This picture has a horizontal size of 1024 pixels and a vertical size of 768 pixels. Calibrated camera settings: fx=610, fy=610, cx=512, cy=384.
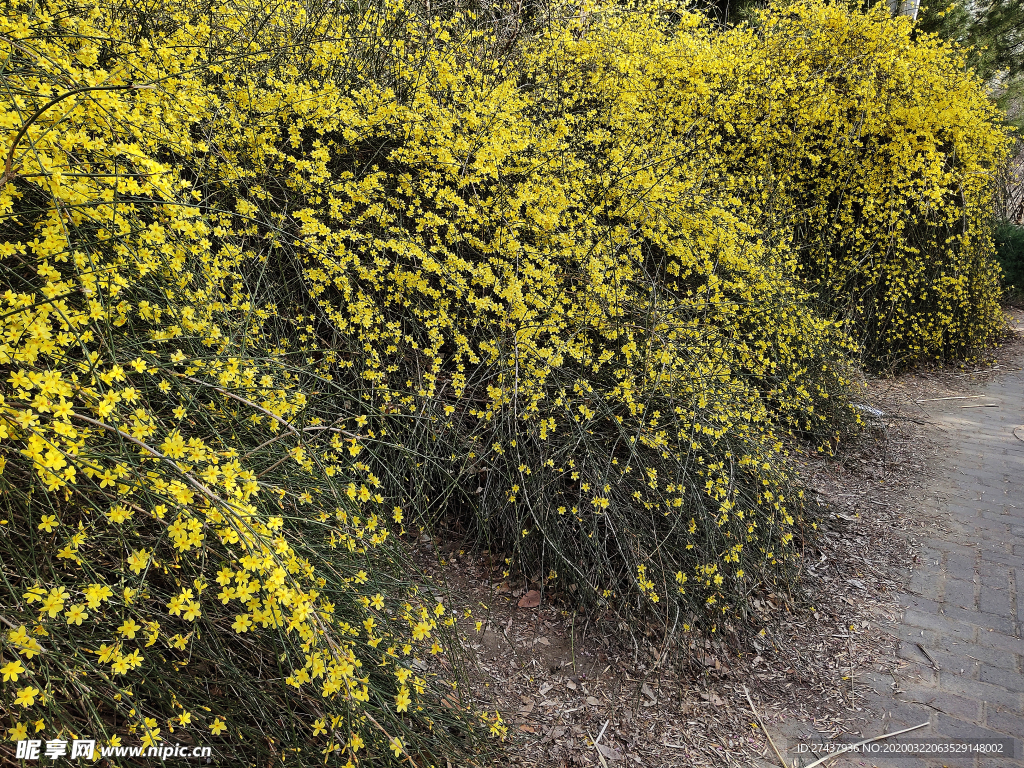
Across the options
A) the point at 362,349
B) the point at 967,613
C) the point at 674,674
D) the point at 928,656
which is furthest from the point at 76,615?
the point at 967,613

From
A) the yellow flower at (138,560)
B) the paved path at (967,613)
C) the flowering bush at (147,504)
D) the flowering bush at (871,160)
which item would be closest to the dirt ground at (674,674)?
the paved path at (967,613)

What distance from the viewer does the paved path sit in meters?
2.32

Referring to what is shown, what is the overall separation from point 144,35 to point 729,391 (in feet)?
10.5

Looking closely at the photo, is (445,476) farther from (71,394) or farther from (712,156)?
(712,156)

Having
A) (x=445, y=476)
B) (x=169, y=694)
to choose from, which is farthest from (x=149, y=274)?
(x=445, y=476)

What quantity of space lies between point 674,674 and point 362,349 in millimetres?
1888

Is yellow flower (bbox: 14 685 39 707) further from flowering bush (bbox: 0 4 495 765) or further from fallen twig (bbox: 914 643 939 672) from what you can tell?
fallen twig (bbox: 914 643 939 672)

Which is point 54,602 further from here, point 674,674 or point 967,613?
point 967,613

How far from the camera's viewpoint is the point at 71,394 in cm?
118

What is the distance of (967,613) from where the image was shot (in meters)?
2.91

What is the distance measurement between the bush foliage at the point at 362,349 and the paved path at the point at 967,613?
2.11ft

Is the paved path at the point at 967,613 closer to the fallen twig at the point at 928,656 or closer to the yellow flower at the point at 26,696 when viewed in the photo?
the fallen twig at the point at 928,656

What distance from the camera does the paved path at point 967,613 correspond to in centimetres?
232

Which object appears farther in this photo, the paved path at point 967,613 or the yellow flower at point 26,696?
the paved path at point 967,613
